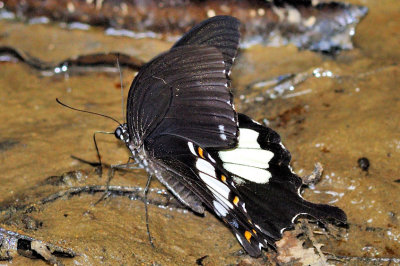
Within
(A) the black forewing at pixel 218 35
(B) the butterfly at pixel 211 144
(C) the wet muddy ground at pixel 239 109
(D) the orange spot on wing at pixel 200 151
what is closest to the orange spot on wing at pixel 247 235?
(B) the butterfly at pixel 211 144

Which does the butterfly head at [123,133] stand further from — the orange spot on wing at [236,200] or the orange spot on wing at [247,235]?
the orange spot on wing at [247,235]

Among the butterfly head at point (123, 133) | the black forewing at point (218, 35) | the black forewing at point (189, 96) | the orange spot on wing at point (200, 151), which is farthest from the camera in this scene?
the butterfly head at point (123, 133)

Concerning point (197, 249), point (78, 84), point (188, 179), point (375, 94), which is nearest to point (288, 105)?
point (375, 94)

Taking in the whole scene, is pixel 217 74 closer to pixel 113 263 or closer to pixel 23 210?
pixel 113 263

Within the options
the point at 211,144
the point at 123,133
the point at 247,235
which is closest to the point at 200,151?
the point at 211,144

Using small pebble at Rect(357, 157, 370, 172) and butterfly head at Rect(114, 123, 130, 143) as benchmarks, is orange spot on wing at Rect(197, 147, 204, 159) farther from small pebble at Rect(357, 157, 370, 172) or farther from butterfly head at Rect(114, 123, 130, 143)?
small pebble at Rect(357, 157, 370, 172)

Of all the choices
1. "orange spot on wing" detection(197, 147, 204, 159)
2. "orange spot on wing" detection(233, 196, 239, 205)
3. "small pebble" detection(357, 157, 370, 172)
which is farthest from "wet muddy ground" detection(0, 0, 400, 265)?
"orange spot on wing" detection(197, 147, 204, 159)

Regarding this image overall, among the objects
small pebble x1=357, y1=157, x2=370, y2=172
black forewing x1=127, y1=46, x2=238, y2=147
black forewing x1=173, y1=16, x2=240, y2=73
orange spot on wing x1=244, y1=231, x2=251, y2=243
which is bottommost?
orange spot on wing x1=244, y1=231, x2=251, y2=243
